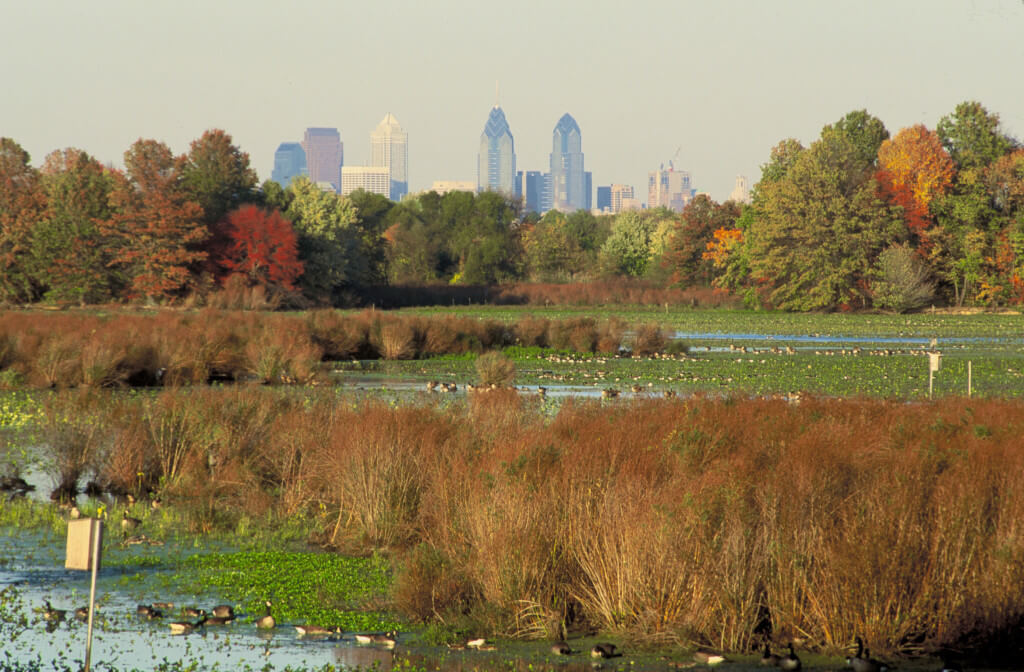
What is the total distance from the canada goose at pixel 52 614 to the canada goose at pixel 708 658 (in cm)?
563

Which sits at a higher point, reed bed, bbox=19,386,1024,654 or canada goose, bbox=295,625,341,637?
reed bed, bbox=19,386,1024,654

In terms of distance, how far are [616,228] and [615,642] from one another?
361ft

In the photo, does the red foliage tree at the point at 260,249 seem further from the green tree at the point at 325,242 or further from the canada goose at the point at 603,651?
the canada goose at the point at 603,651

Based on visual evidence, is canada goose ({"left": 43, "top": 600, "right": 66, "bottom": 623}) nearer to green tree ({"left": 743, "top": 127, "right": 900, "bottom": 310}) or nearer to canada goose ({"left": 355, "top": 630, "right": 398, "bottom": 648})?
canada goose ({"left": 355, "top": 630, "right": 398, "bottom": 648})

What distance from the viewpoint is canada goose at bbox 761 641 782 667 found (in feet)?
32.8

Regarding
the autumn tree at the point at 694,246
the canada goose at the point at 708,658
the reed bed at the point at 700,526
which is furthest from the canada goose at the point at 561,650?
the autumn tree at the point at 694,246

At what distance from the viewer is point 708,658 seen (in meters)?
10.0

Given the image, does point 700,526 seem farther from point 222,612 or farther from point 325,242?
point 325,242

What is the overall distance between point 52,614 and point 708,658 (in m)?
5.83

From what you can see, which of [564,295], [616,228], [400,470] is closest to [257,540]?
[400,470]

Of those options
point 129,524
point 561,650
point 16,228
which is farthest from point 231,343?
point 16,228

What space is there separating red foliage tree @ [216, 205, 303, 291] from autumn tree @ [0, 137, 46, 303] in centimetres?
1146

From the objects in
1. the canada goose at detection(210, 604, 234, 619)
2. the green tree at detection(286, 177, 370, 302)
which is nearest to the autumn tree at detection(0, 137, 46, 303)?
the green tree at detection(286, 177, 370, 302)

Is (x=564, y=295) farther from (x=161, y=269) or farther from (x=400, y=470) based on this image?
(x=400, y=470)
